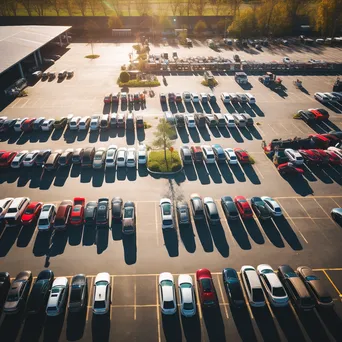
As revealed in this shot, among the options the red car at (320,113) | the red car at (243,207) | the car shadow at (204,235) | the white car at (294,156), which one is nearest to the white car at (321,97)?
the red car at (320,113)

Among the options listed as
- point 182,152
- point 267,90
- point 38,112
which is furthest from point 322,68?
point 38,112

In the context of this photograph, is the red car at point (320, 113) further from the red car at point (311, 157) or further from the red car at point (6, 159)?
the red car at point (6, 159)

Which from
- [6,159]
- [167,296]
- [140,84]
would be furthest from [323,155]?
[6,159]

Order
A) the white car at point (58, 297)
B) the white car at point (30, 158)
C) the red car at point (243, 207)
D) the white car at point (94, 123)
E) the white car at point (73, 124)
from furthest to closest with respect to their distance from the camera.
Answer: the white car at point (73, 124) < the white car at point (94, 123) < the white car at point (30, 158) < the red car at point (243, 207) < the white car at point (58, 297)

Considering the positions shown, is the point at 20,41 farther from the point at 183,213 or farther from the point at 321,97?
the point at 321,97

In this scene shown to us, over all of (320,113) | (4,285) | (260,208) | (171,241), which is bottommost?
(4,285)

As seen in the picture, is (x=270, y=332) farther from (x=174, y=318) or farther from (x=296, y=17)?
(x=296, y=17)

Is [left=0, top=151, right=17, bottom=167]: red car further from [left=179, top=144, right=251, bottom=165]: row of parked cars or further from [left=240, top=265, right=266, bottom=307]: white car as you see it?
[left=240, top=265, right=266, bottom=307]: white car
